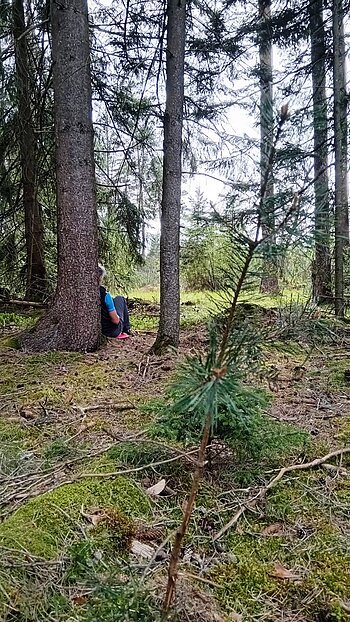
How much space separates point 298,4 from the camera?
630cm

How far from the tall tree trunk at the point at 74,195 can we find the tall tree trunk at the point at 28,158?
41 centimetres

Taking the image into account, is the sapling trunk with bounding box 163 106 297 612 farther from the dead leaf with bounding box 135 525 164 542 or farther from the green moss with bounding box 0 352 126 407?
the green moss with bounding box 0 352 126 407

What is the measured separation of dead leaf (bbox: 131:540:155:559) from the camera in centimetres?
130

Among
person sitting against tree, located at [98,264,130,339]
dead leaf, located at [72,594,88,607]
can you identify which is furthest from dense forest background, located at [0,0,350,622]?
person sitting against tree, located at [98,264,130,339]

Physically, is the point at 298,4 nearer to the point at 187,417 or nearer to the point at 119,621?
the point at 187,417

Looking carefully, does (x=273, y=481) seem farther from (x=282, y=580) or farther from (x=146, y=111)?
(x=146, y=111)

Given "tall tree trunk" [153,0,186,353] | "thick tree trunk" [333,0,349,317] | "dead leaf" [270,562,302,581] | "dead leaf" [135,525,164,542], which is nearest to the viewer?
"dead leaf" [270,562,302,581]

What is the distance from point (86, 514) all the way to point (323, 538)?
0.73 meters

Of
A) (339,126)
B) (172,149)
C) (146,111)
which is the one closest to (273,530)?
(172,149)

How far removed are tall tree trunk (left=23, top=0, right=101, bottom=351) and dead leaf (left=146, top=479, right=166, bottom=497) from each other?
238cm

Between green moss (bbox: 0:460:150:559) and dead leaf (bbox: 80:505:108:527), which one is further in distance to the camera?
dead leaf (bbox: 80:505:108:527)

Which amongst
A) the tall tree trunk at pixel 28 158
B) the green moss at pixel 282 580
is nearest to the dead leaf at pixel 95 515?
the green moss at pixel 282 580

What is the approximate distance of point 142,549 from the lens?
133 cm

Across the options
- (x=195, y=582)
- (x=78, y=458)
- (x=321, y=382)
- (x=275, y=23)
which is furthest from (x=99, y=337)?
(x=275, y=23)
